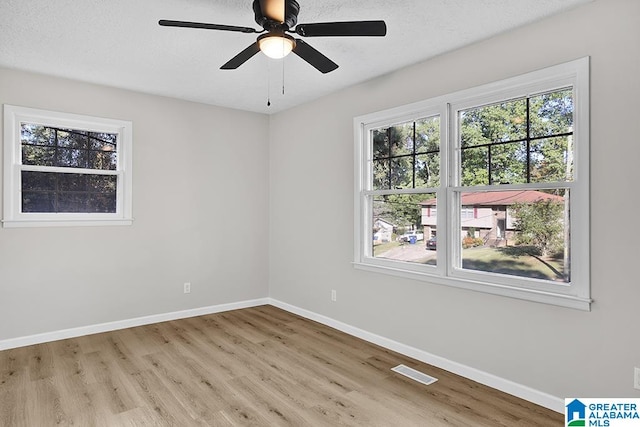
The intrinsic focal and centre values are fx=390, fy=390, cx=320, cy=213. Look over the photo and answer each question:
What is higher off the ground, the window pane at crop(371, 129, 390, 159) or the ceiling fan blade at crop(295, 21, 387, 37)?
the ceiling fan blade at crop(295, 21, 387, 37)

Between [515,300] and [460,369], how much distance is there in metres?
0.74

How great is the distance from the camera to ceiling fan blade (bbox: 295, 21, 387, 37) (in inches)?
83.5

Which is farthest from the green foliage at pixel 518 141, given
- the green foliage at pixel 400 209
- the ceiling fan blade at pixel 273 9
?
the ceiling fan blade at pixel 273 9

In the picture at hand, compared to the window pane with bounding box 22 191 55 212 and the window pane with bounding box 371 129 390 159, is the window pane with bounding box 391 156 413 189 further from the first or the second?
the window pane with bounding box 22 191 55 212

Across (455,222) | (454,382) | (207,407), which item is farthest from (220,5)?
(454,382)

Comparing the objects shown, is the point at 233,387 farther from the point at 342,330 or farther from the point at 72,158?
the point at 72,158

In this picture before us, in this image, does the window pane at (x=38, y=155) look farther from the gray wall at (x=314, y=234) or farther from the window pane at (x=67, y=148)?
the gray wall at (x=314, y=234)

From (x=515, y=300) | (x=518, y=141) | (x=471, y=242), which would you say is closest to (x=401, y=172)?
(x=471, y=242)

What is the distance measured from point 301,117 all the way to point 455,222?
7.84 feet

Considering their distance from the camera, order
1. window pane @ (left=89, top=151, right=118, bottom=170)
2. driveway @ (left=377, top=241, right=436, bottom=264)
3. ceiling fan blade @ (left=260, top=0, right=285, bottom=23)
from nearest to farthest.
→ 1. ceiling fan blade @ (left=260, top=0, right=285, bottom=23)
2. driveway @ (left=377, top=241, right=436, bottom=264)
3. window pane @ (left=89, top=151, right=118, bottom=170)

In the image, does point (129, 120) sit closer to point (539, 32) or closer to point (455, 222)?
point (455, 222)

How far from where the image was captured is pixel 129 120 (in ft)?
13.8

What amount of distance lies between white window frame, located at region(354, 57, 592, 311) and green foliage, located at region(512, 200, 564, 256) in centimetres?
13

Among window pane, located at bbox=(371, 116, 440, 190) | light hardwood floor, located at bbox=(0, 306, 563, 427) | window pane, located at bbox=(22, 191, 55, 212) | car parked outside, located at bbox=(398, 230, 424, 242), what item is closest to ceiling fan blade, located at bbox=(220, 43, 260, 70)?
window pane, located at bbox=(371, 116, 440, 190)
